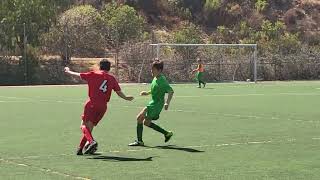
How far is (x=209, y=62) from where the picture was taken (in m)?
53.2

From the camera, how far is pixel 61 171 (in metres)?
10.2

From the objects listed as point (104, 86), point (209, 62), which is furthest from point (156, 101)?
point (209, 62)

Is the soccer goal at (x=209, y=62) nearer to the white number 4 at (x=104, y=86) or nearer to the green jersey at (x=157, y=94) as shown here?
the green jersey at (x=157, y=94)

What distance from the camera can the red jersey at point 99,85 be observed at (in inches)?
480

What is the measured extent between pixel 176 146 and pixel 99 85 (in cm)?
201

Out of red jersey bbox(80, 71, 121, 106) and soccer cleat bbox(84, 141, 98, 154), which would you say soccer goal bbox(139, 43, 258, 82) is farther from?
soccer cleat bbox(84, 141, 98, 154)

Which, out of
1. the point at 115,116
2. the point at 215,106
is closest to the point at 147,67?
the point at 215,106

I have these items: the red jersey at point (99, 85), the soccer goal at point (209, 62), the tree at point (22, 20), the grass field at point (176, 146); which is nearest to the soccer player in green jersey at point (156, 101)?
the grass field at point (176, 146)

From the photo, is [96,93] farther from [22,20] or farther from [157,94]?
[22,20]

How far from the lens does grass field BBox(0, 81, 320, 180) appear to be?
10.1 meters

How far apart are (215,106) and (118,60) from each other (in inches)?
1153

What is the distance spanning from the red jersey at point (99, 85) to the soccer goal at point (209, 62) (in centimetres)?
3871

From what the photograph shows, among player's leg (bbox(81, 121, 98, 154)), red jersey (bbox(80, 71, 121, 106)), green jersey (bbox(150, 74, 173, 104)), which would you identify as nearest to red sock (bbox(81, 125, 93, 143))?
player's leg (bbox(81, 121, 98, 154))

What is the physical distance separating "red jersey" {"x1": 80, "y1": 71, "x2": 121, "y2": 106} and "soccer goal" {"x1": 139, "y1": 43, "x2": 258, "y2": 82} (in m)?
38.7
